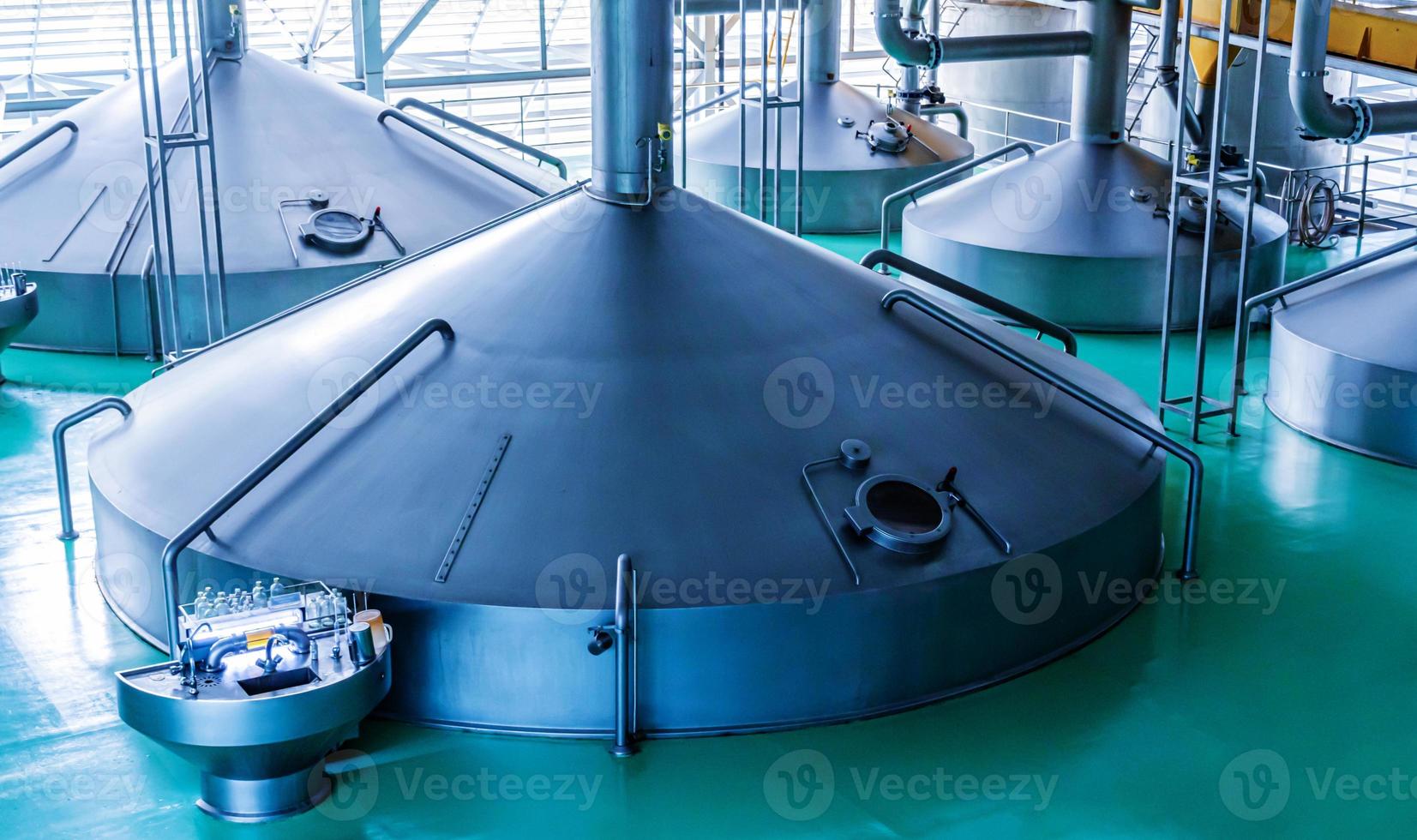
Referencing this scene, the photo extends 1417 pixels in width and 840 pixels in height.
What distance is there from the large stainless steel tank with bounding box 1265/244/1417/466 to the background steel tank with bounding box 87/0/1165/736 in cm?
308

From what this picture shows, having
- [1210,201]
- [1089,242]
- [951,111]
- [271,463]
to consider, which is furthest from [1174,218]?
[951,111]

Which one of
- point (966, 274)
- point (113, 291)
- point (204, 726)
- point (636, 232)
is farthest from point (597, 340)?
point (966, 274)

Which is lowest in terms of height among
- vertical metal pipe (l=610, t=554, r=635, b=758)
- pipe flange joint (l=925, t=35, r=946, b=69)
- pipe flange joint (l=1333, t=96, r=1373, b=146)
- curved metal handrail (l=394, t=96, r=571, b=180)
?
vertical metal pipe (l=610, t=554, r=635, b=758)

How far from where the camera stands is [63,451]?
9.68 m

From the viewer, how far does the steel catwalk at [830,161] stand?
60.8 ft

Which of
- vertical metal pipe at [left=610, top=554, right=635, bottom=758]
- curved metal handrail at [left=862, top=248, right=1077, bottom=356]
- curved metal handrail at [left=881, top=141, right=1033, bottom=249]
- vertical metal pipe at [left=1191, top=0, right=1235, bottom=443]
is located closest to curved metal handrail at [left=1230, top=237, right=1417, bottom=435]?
vertical metal pipe at [left=1191, top=0, right=1235, bottom=443]

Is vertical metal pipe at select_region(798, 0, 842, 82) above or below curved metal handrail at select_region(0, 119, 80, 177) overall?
above

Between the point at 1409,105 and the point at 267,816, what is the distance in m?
9.98

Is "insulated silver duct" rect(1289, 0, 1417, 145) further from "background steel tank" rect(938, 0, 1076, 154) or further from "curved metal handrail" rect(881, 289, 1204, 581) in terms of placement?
"background steel tank" rect(938, 0, 1076, 154)

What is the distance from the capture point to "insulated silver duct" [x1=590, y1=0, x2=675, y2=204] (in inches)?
332

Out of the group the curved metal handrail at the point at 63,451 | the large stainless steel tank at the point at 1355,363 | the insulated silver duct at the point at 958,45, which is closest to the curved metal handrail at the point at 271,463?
the curved metal handrail at the point at 63,451

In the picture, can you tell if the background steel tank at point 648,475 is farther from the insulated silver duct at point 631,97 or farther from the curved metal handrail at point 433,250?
the curved metal handrail at point 433,250

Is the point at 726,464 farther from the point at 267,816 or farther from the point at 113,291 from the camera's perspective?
the point at 113,291

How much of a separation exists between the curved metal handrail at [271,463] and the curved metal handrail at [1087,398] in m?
2.83
